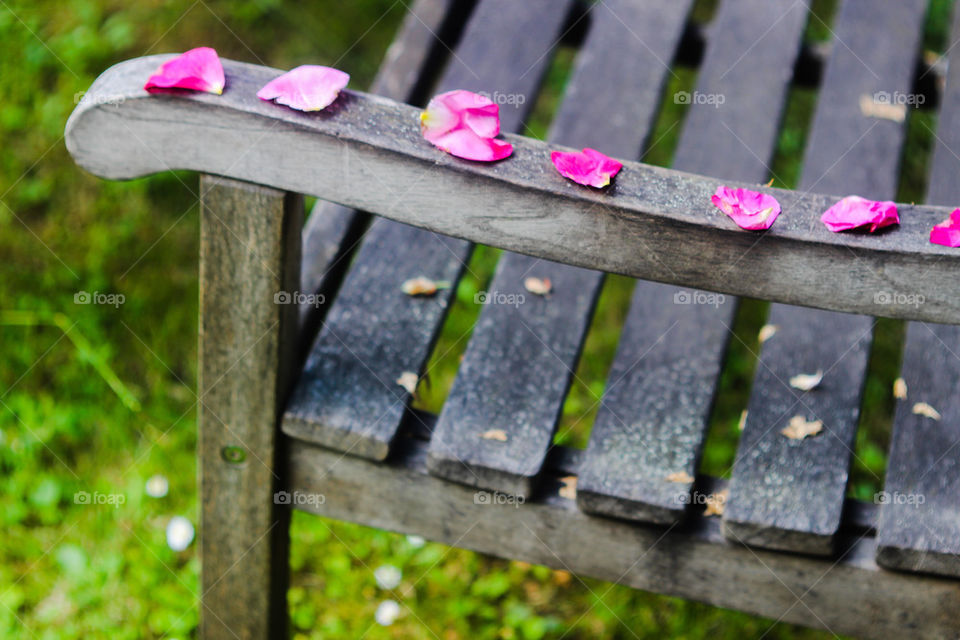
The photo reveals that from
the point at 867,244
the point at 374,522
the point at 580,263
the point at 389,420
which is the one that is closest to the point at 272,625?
the point at 374,522

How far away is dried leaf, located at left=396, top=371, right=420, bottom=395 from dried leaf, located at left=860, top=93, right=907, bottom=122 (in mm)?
1012

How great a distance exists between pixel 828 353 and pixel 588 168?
613mm

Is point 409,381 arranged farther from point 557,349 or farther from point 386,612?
point 386,612

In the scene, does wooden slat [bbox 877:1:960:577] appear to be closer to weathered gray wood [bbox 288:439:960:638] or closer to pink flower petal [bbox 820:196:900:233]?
weathered gray wood [bbox 288:439:960:638]

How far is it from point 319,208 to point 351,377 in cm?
39

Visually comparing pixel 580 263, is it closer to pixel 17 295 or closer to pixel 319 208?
pixel 319 208

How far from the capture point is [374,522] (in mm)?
1328

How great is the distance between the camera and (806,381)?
135cm

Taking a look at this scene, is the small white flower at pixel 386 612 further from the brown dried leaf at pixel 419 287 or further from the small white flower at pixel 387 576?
the brown dried leaf at pixel 419 287

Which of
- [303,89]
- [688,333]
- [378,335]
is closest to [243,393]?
[378,335]

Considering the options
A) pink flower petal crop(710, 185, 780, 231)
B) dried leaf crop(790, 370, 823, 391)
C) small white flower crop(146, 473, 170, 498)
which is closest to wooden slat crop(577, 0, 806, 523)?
dried leaf crop(790, 370, 823, 391)

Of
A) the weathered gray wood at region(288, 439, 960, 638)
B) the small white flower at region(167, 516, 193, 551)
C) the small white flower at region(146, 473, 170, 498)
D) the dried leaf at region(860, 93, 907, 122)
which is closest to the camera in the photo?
the weathered gray wood at region(288, 439, 960, 638)

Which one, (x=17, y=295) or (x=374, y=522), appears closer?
(x=374, y=522)

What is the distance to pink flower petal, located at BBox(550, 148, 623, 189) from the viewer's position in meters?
1.00
